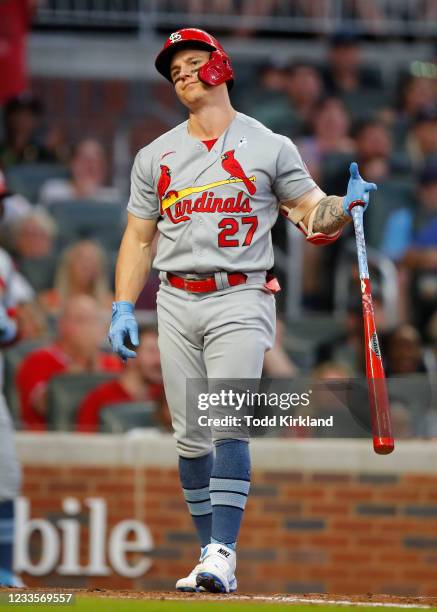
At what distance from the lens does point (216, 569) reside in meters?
5.38

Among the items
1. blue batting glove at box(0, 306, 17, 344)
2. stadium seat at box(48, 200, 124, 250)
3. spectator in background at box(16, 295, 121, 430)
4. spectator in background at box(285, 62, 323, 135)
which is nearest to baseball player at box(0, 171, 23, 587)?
blue batting glove at box(0, 306, 17, 344)

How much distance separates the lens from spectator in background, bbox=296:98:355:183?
1134cm

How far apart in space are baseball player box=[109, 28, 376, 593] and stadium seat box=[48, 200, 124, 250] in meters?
5.17

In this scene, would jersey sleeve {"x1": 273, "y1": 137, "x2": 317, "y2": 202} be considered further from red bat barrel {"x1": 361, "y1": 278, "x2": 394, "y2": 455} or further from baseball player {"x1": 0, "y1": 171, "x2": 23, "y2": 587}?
baseball player {"x1": 0, "y1": 171, "x2": 23, "y2": 587}

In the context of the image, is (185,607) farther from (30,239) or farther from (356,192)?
(30,239)

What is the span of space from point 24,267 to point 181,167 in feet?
16.4

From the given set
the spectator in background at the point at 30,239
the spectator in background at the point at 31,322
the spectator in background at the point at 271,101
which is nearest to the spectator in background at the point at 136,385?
the spectator in background at the point at 31,322

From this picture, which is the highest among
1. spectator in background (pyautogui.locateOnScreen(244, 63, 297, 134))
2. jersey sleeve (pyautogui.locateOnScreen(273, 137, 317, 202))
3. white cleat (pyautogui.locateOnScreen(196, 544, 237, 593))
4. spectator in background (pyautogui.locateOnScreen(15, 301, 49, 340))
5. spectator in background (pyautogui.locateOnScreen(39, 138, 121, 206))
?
spectator in background (pyautogui.locateOnScreen(244, 63, 297, 134))

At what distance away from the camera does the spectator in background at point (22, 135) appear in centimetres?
1151

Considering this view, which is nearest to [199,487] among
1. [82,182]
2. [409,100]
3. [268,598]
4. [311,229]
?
[268,598]

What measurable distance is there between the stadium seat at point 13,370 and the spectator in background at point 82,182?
1.69 meters

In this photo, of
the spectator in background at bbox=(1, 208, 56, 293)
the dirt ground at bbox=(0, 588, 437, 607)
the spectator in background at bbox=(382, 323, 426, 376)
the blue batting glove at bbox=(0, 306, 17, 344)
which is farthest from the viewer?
the spectator in background at bbox=(1, 208, 56, 293)

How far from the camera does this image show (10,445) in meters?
7.46

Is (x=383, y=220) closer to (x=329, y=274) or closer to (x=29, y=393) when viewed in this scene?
(x=329, y=274)
